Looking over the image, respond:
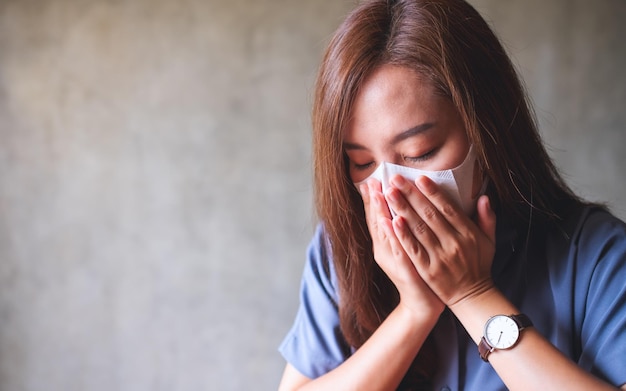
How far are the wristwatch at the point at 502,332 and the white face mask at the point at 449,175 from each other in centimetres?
19

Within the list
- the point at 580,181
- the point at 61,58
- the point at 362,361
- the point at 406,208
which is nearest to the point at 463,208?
the point at 406,208

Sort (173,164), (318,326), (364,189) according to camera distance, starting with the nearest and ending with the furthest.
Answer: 1. (364,189)
2. (318,326)
3. (173,164)

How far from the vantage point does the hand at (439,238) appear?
2.73 feet

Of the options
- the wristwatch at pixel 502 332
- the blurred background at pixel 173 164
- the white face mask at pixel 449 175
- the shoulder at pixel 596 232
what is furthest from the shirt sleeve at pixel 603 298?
the blurred background at pixel 173 164

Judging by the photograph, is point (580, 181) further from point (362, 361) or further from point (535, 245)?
point (362, 361)

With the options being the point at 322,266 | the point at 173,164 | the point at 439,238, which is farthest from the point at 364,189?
the point at 173,164

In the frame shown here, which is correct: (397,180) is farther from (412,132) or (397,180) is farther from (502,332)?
(502,332)

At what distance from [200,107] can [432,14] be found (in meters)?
1.27

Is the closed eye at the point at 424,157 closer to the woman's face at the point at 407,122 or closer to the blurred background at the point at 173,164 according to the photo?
the woman's face at the point at 407,122

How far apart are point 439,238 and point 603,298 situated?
260 mm

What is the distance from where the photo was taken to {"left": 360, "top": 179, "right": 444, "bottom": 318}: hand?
87cm

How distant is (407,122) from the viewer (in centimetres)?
84

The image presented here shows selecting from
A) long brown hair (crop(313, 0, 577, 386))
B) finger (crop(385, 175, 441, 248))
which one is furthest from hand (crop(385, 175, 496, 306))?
long brown hair (crop(313, 0, 577, 386))

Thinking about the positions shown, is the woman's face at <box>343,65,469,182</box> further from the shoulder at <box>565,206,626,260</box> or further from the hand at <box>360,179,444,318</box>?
the shoulder at <box>565,206,626,260</box>
